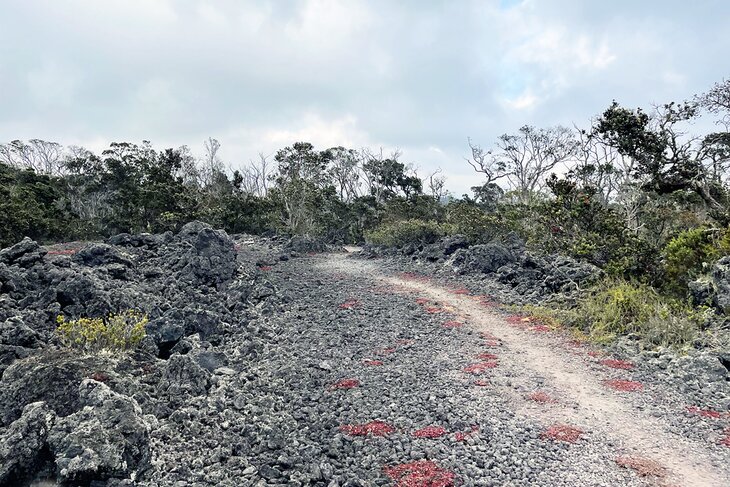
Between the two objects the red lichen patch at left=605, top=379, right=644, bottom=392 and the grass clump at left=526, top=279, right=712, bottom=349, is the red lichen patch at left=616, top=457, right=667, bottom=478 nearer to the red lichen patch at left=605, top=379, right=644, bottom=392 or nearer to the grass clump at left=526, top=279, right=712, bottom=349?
the red lichen patch at left=605, top=379, right=644, bottom=392

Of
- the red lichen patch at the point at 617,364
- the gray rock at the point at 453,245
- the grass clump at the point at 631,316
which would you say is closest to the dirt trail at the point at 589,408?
the red lichen patch at the point at 617,364

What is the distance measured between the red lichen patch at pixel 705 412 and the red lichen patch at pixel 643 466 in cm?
219

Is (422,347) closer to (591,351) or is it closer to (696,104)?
(591,351)

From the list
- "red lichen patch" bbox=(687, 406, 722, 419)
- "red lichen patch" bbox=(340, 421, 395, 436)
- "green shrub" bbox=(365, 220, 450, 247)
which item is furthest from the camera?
"green shrub" bbox=(365, 220, 450, 247)

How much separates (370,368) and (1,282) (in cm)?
1003

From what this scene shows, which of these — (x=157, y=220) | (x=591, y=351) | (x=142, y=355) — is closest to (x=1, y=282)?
(x=142, y=355)

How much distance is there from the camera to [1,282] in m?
11.5

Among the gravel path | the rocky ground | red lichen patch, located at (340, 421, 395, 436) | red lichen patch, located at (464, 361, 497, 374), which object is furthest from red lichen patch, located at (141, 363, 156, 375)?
red lichen patch, located at (464, 361, 497, 374)

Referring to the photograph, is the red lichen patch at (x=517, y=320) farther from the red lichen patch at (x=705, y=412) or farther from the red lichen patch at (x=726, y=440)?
the red lichen patch at (x=726, y=440)

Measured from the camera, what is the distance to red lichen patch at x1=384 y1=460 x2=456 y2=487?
5.71 meters

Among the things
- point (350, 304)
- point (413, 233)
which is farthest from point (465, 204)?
point (350, 304)

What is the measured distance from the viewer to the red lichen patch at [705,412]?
290 inches

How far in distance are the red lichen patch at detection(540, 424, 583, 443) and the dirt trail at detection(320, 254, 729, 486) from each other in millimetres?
222

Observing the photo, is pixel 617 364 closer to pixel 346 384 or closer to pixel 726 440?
pixel 726 440
